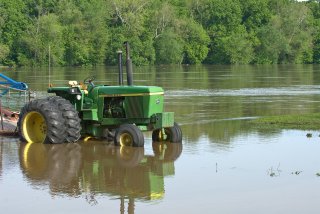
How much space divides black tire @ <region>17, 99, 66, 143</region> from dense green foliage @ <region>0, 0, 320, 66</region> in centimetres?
8506

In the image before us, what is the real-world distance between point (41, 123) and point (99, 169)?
12.6ft

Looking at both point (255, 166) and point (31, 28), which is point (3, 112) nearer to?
point (255, 166)

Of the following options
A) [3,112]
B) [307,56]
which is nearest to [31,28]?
[307,56]

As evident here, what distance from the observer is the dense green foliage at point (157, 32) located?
10688cm

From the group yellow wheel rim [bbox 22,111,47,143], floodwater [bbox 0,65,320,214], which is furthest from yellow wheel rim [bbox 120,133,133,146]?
yellow wheel rim [bbox 22,111,47,143]

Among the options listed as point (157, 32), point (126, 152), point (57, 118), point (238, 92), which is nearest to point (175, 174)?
point (126, 152)

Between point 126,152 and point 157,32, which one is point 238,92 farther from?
point 157,32

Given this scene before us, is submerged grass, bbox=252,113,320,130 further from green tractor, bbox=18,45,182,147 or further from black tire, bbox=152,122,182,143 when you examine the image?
green tractor, bbox=18,45,182,147

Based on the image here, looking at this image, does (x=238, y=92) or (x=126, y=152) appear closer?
(x=126, y=152)

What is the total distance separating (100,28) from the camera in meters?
113

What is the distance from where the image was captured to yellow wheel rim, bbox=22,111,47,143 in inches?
666

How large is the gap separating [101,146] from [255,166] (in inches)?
154

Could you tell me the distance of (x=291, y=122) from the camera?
20.4 m

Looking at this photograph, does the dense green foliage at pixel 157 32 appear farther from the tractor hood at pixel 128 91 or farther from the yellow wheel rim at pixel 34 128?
the tractor hood at pixel 128 91
